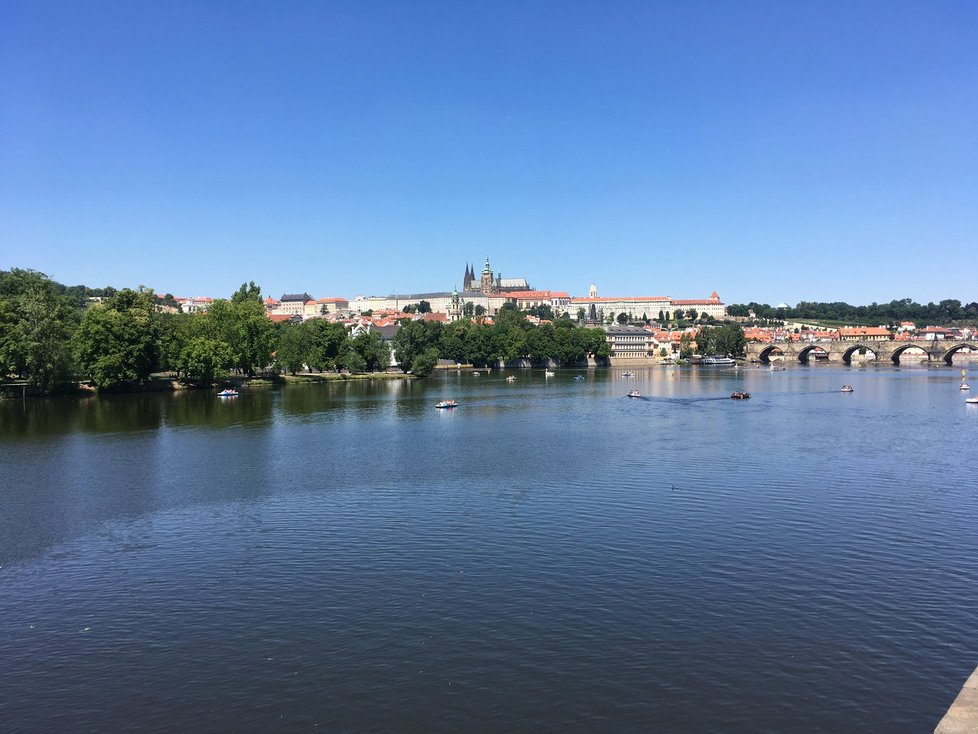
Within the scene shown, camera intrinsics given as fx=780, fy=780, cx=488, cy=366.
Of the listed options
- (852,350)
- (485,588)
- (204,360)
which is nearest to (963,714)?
(485,588)

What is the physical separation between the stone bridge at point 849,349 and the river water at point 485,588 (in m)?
126

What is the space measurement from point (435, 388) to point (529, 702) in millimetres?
76278

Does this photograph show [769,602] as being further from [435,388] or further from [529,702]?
[435,388]

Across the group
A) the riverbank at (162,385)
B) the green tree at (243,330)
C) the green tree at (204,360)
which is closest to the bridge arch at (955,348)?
the riverbank at (162,385)

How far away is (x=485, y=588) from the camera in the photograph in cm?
1806

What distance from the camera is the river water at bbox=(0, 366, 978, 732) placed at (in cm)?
1298

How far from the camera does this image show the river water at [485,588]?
13.0 meters

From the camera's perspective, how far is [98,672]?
14.1 meters

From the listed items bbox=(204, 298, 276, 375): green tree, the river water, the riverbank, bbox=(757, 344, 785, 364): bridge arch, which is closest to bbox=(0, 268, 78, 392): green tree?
the riverbank

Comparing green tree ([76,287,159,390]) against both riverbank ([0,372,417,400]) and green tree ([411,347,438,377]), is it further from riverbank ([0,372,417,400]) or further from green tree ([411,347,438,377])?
green tree ([411,347,438,377])

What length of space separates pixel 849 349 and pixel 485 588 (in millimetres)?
160320

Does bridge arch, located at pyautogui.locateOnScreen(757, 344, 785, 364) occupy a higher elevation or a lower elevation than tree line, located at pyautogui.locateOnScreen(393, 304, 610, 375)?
lower

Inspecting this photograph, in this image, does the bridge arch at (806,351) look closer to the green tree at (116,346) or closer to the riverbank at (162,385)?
the riverbank at (162,385)

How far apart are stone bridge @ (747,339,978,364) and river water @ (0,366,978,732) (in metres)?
126
